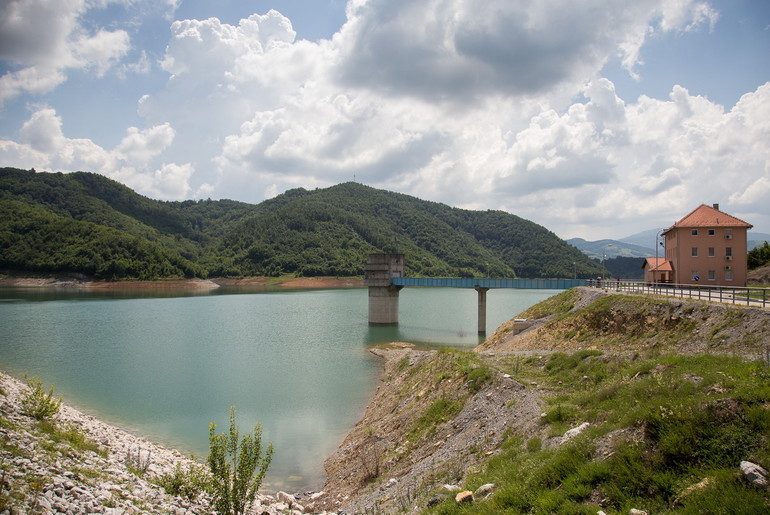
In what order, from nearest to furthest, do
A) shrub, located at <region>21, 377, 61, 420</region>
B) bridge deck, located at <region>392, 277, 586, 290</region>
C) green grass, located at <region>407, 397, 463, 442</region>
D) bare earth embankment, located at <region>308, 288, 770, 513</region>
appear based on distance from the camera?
bare earth embankment, located at <region>308, 288, 770, 513</region> < shrub, located at <region>21, 377, 61, 420</region> < green grass, located at <region>407, 397, 463, 442</region> < bridge deck, located at <region>392, 277, 586, 290</region>

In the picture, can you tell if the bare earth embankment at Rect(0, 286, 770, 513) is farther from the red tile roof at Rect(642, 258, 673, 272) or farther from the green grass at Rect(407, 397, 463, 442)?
the red tile roof at Rect(642, 258, 673, 272)

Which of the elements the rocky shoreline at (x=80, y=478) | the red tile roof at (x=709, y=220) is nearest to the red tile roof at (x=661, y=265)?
the red tile roof at (x=709, y=220)

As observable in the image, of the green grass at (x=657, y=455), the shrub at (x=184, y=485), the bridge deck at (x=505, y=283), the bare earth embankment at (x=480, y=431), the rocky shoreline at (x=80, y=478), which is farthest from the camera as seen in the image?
the bridge deck at (x=505, y=283)

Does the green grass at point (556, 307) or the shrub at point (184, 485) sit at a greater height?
the green grass at point (556, 307)

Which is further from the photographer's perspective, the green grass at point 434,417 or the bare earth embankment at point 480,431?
the green grass at point 434,417

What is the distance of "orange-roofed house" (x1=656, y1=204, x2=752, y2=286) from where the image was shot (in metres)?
38.2

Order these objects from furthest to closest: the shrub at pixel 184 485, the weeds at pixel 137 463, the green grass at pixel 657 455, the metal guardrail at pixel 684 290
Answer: the metal guardrail at pixel 684 290 → the weeds at pixel 137 463 → the shrub at pixel 184 485 → the green grass at pixel 657 455

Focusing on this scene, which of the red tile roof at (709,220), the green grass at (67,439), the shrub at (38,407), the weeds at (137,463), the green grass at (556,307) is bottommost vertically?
the weeds at (137,463)

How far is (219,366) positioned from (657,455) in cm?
3272

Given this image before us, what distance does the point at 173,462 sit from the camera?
15.5m

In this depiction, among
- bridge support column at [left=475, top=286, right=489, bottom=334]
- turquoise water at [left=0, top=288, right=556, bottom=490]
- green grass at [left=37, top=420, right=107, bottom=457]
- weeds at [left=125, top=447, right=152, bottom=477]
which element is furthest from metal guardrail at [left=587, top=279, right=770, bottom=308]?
green grass at [left=37, top=420, right=107, bottom=457]

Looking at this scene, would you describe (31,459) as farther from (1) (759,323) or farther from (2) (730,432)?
(1) (759,323)

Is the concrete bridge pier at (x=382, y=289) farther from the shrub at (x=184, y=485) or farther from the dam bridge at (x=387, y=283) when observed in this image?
the shrub at (x=184, y=485)

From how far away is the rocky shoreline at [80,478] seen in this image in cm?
931
